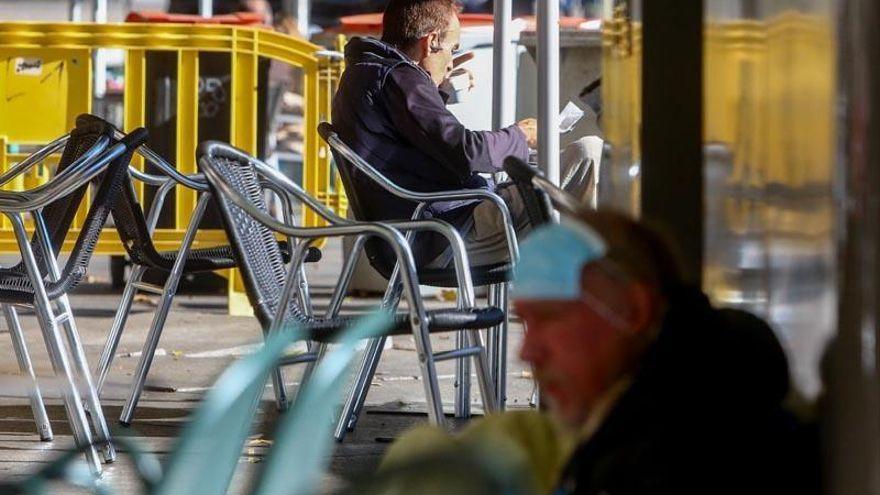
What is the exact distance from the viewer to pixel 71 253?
470 centimetres

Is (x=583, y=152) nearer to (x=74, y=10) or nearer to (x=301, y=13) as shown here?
(x=74, y=10)

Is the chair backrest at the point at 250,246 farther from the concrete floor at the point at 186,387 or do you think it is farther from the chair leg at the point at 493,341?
the chair leg at the point at 493,341

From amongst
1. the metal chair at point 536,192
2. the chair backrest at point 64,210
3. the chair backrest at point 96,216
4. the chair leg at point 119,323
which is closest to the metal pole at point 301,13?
the chair leg at point 119,323

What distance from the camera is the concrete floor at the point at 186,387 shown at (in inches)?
195

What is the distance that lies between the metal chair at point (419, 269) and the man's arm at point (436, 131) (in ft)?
0.73

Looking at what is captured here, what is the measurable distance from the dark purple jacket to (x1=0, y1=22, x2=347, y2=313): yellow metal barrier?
11.9 ft

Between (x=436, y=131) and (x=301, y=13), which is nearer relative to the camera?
(x=436, y=131)

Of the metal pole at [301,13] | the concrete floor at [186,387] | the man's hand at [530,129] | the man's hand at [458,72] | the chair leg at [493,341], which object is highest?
the metal pole at [301,13]

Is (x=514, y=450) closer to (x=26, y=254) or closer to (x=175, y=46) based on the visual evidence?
(x=26, y=254)

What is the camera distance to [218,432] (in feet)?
6.97

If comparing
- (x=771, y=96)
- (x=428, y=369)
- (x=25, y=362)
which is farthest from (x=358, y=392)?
(x=771, y=96)

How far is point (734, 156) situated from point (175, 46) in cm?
697

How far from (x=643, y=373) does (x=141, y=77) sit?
7520 millimetres

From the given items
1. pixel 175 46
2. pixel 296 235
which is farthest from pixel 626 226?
pixel 175 46
